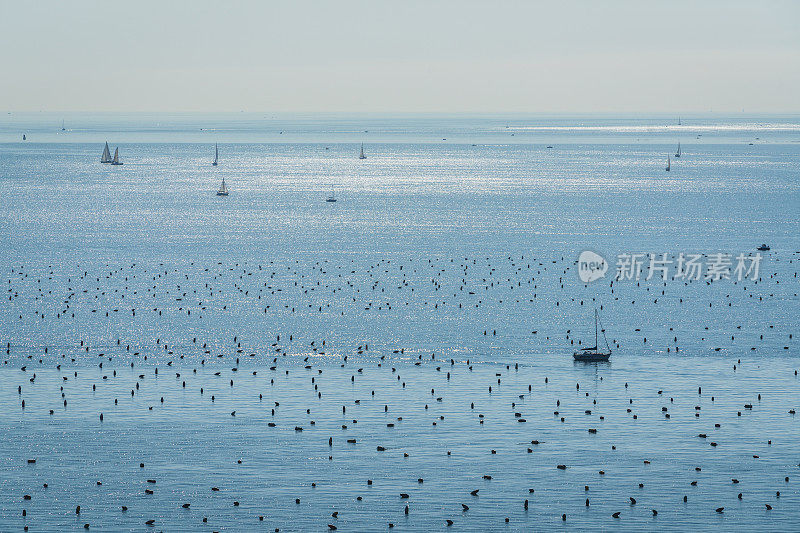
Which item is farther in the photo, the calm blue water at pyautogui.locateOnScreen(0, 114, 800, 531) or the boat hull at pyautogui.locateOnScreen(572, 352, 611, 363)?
the boat hull at pyautogui.locateOnScreen(572, 352, 611, 363)

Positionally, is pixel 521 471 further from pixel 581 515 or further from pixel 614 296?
pixel 614 296

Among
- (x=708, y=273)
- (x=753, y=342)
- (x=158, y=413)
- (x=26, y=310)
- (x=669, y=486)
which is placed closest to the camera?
(x=669, y=486)

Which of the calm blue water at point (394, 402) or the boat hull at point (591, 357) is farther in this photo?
the boat hull at point (591, 357)

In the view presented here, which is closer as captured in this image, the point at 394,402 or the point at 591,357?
the point at 394,402

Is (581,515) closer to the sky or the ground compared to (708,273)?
closer to the ground

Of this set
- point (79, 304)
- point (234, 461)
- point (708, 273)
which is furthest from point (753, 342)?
point (79, 304)

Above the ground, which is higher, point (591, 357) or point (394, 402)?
point (591, 357)

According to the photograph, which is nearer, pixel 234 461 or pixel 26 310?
pixel 234 461

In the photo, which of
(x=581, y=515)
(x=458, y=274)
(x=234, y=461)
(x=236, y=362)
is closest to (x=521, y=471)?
(x=581, y=515)

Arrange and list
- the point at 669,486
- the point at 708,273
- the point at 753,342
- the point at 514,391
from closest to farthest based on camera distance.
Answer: the point at 669,486 → the point at 514,391 → the point at 753,342 → the point at 708,273
